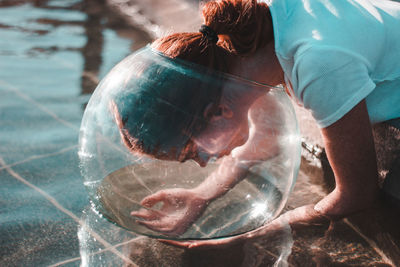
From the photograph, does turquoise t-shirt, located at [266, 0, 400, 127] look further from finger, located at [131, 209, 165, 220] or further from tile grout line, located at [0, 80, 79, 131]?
tile grout line, located at [0, 80, 79, 131]

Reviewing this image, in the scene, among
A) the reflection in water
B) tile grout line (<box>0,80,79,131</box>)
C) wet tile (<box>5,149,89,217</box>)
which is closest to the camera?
wet tile (<box>5,149,89,217</box>)

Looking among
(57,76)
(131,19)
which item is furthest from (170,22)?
(57,76)

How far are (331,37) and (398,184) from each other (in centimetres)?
84

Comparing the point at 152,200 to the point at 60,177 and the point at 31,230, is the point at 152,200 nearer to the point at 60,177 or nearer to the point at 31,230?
the point at 31,230

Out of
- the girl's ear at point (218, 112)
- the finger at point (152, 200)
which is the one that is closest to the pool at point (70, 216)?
the finger at point (152, 200)

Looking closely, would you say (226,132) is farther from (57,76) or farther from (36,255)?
(57,76)

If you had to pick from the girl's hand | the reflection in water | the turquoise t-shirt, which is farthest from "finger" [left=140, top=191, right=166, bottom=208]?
the reflection in water

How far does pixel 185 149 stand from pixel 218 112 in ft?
0.58

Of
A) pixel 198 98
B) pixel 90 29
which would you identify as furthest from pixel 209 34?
pixel 90 29

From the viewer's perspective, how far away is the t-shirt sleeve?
1511 mm

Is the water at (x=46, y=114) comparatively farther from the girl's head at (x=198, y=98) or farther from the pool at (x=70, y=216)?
the girl's head at (x=198, y=98)

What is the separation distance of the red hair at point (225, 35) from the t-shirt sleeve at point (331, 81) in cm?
21

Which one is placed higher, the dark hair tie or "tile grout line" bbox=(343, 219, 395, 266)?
the dark hair tie

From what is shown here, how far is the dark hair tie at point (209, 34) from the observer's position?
1.60 metres
